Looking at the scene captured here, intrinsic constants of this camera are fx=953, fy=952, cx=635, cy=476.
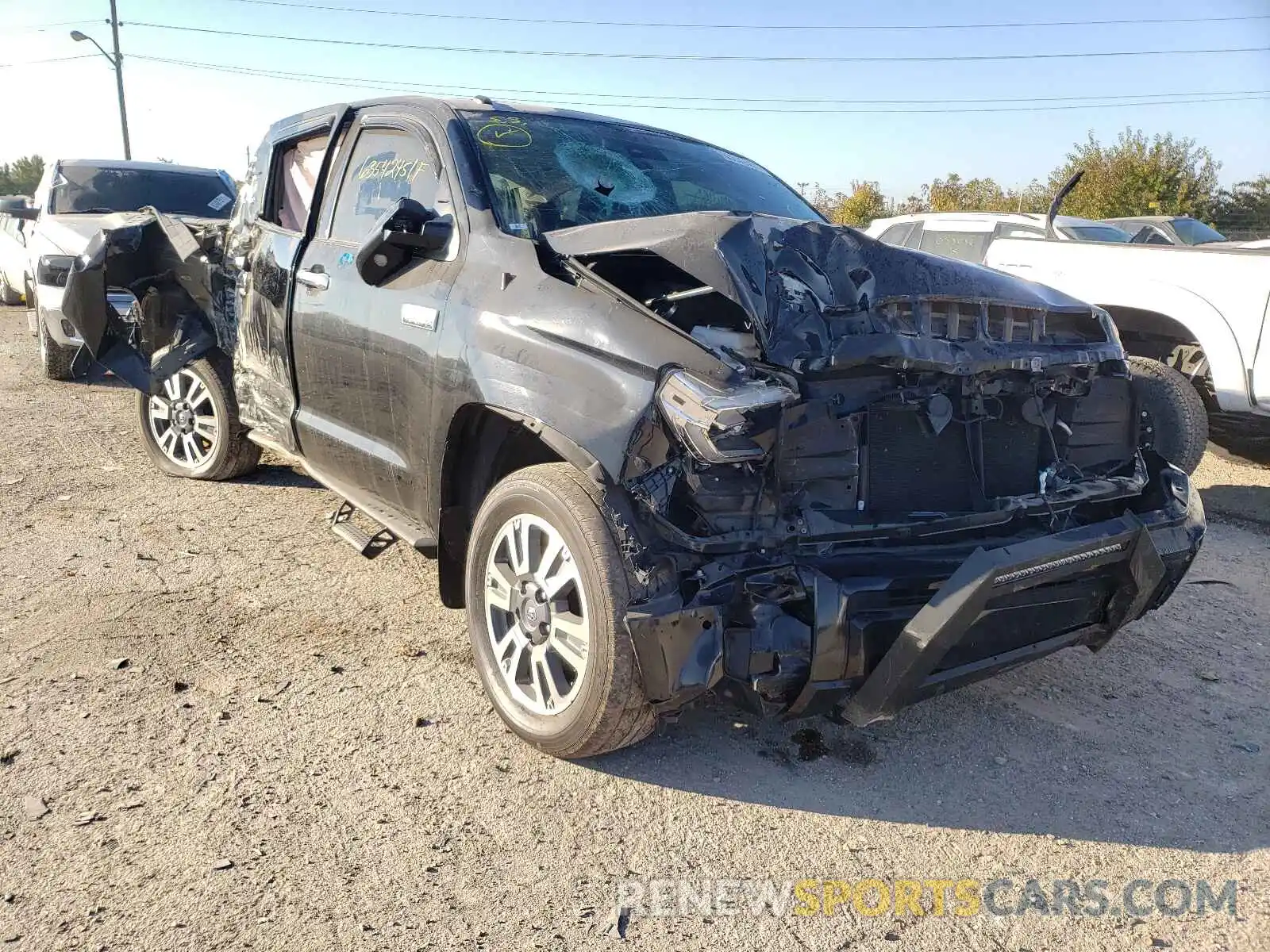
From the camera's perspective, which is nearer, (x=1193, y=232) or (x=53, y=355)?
(x=53, y=355)

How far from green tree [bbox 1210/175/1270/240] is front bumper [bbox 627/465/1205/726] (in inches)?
1284

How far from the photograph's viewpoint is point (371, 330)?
376cm

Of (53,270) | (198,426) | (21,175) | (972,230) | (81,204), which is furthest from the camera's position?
(21,175)

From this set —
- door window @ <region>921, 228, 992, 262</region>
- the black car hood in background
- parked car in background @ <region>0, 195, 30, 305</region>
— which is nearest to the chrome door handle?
the black car hood in background

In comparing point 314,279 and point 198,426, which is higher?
point 314,279

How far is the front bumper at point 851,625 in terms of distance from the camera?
2547 mm

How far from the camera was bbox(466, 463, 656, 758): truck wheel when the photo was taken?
8.75ft

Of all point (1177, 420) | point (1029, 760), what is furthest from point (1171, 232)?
point (1029, 760)

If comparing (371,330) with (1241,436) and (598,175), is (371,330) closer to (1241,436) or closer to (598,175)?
(598,175)

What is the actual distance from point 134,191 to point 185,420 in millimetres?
5316

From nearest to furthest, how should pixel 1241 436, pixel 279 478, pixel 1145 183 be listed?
pixel 279 478 → pixel 1241 436 → pixel 1145 183

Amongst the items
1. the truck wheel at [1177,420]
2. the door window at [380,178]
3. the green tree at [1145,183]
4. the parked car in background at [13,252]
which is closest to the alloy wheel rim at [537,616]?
the door window at [380,178]

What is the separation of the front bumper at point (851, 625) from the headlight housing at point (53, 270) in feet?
25.7

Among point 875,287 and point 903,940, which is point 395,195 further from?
point 903,940
